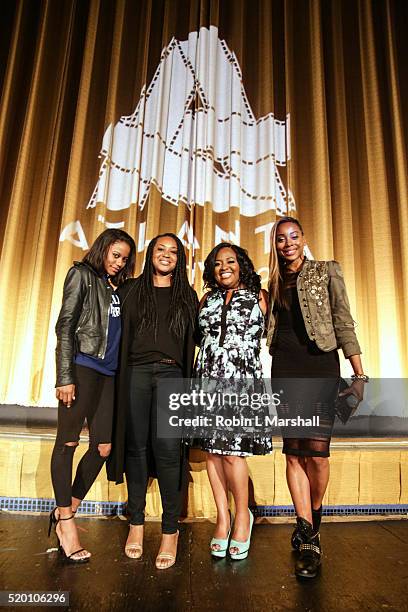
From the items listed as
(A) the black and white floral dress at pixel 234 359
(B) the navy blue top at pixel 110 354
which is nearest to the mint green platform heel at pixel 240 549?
(A) the black and white floral dress at pixel 234 359

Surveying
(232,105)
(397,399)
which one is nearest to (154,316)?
(397,399)

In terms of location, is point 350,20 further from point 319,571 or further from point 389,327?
point 319,571

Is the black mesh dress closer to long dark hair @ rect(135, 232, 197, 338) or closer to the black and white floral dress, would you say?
the black and white floral dress

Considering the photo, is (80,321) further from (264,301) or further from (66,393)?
(264,301)

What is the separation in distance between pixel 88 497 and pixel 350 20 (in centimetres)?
399

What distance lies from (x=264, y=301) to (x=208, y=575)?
97cm

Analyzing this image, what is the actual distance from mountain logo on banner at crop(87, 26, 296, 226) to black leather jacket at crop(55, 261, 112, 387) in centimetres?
158

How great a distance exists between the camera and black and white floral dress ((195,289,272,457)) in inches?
60.6

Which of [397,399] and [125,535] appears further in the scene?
[397,399]

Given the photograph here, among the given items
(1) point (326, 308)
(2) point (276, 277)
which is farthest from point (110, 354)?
(1) point (326, 308)

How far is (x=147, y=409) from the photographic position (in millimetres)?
1529

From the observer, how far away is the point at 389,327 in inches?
118

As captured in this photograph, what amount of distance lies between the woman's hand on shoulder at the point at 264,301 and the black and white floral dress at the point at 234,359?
0.21 feet

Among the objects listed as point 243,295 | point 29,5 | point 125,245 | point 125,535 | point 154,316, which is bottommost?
point 125,535
